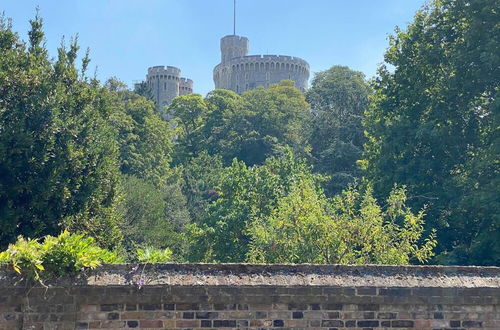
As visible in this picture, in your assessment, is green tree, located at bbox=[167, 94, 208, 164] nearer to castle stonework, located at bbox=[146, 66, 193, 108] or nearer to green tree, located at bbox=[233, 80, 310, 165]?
green tree, located at bbox=[233, 80, 310, 165]

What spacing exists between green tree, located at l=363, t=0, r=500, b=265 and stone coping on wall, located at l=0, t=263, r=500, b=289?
10.1 metres

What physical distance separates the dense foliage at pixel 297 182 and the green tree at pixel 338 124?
3060 mm

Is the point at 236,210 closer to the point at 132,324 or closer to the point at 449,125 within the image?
the point at 449,125

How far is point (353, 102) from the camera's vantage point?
45.9 m

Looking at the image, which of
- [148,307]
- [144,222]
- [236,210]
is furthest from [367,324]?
[144,222]

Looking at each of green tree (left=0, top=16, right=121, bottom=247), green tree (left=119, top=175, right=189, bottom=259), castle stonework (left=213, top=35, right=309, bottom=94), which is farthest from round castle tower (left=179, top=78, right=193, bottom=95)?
green tree (left=0, top=16, right=121, bottom=247)

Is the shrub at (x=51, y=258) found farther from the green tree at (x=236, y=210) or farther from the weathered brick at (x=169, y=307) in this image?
the green tree at (x=236, y=210)

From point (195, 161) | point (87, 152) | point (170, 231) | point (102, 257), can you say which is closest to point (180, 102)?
point (195, 161)

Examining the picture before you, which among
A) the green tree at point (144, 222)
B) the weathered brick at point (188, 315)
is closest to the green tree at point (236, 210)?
the green tree at point (144, 222)

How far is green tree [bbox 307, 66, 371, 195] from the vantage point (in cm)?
3628

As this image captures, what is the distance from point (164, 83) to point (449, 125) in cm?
7451

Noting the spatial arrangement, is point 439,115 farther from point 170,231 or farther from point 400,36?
point 170,231

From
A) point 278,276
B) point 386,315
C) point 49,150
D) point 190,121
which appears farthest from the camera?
point 190,121

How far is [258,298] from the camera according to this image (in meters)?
5.96
